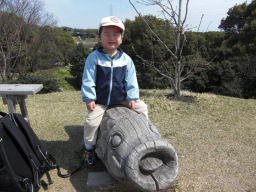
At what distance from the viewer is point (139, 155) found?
6.95 feet

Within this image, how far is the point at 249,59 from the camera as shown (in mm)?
14195

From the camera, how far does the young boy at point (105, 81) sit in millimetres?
2773

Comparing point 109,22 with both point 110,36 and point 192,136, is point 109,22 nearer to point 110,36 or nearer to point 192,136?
point 110,36

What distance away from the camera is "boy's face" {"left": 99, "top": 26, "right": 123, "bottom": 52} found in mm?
2703

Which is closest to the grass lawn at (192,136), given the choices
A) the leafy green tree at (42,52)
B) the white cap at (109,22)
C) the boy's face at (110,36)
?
the boy's face at (110,36)

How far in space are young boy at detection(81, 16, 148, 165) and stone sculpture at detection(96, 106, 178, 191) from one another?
401 millimetres

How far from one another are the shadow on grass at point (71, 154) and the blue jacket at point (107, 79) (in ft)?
3.52

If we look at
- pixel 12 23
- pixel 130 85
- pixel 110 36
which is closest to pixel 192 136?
pixel 130 85

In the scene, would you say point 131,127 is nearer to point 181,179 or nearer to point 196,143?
point 181,179

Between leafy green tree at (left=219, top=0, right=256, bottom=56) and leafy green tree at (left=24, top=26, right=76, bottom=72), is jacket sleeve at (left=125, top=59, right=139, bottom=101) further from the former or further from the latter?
leafy green tree at (left=219, top=0, right=256, bottom=56)

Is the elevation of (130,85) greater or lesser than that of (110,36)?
lesser

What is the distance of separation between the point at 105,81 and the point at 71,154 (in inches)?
59.9

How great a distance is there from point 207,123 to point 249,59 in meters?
11.4

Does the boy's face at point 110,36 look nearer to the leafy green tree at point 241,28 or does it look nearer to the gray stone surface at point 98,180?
the gray stone surface at point 98,180
